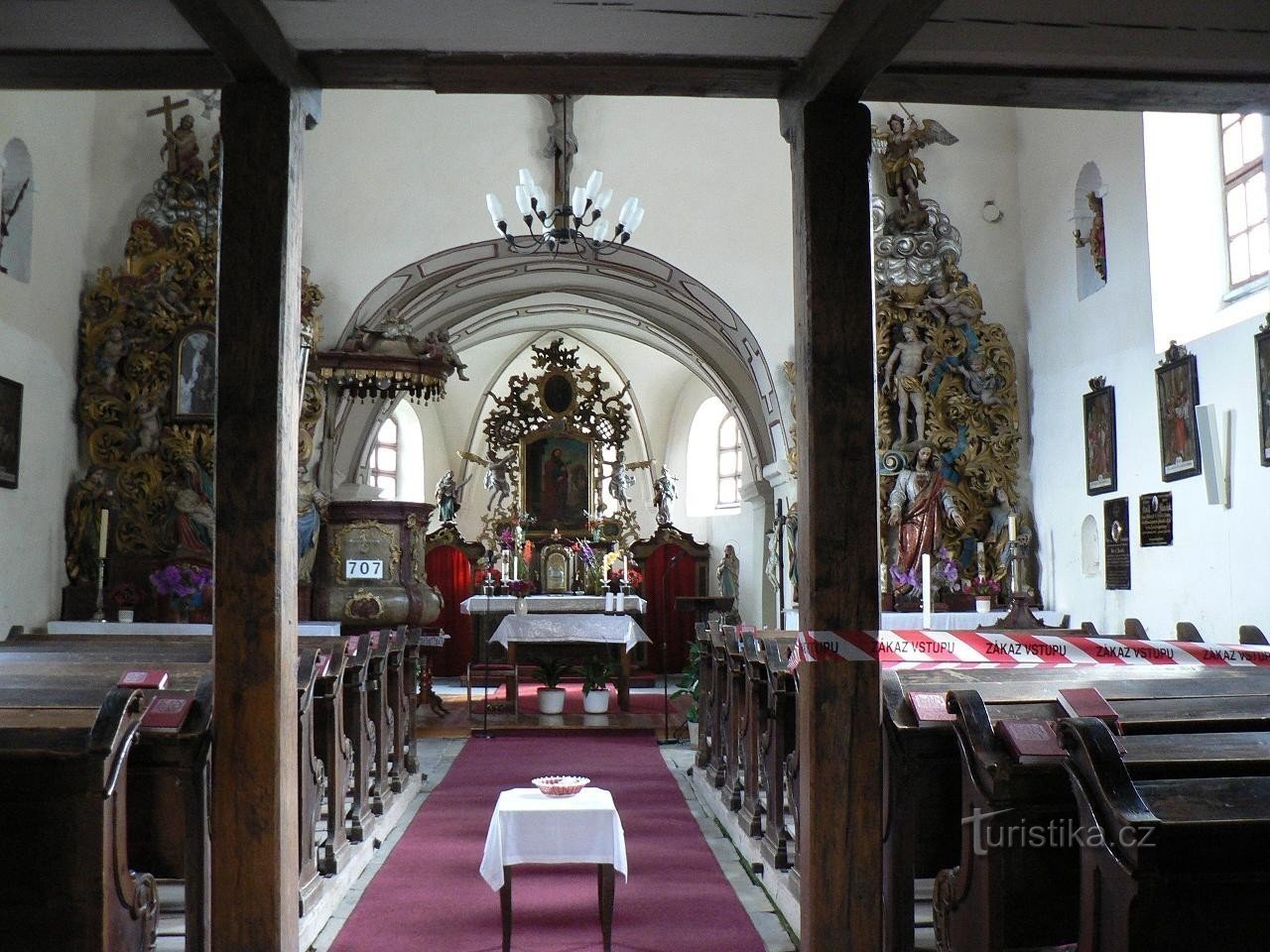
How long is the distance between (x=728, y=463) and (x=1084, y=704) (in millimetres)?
15592

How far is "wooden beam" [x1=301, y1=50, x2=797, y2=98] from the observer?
12.8 ft

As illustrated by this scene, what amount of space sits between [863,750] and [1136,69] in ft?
7.80

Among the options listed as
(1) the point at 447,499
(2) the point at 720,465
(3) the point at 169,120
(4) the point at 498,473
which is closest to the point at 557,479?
(4) the point at 498,473

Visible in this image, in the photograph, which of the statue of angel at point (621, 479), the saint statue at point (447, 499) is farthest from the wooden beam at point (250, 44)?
the statue of angel at point (621, 479)

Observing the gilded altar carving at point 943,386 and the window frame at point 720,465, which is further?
the window frame at point 720,465

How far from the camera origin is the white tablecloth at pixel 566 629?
1178cm

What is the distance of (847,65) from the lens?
146 inches

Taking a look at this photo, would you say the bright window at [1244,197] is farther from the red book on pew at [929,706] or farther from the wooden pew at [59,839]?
the wooden pew at [59,839]

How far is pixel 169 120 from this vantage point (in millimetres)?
10828

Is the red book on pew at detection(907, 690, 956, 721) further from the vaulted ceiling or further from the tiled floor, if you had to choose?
the vaulted ceiling

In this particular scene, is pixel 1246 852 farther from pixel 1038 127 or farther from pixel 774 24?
pixel 1038 127

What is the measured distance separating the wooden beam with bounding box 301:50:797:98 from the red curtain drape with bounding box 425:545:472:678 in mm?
14411

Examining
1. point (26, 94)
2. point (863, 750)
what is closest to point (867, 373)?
point (863, 750)

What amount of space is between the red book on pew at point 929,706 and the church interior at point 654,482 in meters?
0.02
